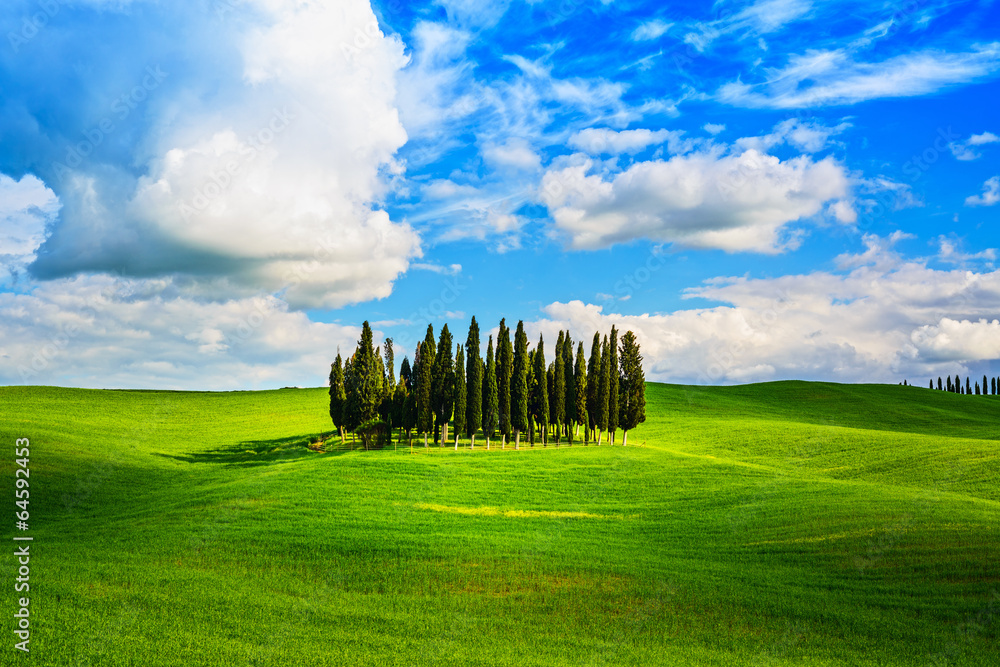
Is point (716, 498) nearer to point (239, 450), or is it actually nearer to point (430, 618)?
point (430, 618)

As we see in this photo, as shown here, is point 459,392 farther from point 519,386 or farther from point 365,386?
point 365,386

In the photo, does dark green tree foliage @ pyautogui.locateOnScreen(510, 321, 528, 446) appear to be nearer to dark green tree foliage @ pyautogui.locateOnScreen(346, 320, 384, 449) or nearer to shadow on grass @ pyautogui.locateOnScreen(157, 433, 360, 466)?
dark green tree foliage @ pyautogui.locateOnScreen(346, 320, 384, 449)

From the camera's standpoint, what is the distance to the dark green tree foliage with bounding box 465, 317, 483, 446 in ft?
233

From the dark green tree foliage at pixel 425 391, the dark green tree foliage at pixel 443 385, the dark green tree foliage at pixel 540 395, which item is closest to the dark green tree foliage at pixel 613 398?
the dark green tree foliage at pixel 540 395

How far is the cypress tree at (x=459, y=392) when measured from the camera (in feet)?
229

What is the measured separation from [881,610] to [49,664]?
28.6 meters

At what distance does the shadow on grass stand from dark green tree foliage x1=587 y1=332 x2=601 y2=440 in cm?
3267

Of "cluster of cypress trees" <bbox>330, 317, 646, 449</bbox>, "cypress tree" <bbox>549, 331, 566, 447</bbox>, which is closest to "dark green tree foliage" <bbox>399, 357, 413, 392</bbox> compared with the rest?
"cluster of cypress trees" <bbox>330, 317, 646, 449</bbox>

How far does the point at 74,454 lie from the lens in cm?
5491

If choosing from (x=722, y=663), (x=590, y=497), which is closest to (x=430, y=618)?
(x=722, y=663)

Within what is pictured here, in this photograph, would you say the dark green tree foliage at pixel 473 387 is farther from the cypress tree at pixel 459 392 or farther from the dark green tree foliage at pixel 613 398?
the dark green tree foliage at pixel 613 398

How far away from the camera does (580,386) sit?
7944 cm

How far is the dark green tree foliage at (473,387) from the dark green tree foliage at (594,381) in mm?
16135

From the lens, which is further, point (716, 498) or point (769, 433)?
point (769, 433)
